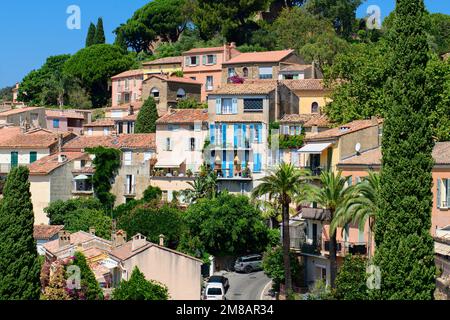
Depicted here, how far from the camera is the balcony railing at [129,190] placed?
68250mm

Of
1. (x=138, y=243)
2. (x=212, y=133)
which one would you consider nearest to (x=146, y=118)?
(x=212, y=133)

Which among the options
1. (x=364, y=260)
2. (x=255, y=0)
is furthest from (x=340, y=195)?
(x=255, y=0)

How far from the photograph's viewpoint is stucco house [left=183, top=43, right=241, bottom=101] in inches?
3794

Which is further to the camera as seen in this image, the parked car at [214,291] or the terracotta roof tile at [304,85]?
the terracotta roof tile at [304,85]

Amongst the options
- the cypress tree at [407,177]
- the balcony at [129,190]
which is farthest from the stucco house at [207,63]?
the cypress tree at [407,177]

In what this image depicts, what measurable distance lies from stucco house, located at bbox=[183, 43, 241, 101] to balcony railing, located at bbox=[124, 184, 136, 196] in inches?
1090

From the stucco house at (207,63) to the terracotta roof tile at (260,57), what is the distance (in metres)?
3.68

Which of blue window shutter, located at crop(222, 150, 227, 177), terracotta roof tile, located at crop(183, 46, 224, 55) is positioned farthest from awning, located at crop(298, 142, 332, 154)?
terracotta roof tile, located at crop(183, 46, 224, 55)

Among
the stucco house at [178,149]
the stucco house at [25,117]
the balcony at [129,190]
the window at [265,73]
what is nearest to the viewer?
the stucco house at [178,149]

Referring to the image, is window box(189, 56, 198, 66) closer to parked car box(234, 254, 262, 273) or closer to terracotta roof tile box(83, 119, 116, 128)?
terracotta roof tile box(83, 119, 116, 128)

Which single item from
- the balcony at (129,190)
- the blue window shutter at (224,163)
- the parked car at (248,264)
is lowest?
the parked car at (248,264)

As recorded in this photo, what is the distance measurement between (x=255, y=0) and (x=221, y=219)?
5230 cm

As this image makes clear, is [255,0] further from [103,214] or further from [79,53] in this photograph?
[103,214]

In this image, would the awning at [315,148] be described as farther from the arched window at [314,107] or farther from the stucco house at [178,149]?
the arched window at [314,107]
